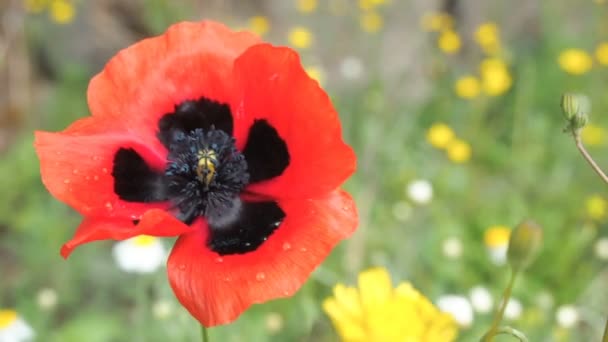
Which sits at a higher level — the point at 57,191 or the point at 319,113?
the point at 319,113

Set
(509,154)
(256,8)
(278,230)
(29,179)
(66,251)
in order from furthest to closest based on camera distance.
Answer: (256,8) < (509,154) < (29,179) < (278,230) < (66,251)

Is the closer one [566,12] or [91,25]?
[91,25]

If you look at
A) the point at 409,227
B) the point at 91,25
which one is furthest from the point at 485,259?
the point at 91,25

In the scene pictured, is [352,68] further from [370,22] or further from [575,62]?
[575,62]

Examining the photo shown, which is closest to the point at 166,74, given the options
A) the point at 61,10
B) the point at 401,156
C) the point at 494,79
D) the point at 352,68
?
the point at 401,156

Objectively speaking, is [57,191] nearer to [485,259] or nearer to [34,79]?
[485,259]

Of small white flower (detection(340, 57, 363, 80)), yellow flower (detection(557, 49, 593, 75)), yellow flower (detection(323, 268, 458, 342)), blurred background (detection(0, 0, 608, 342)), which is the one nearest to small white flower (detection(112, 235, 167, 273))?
blurred background (detection(0, 0, 608, 342))

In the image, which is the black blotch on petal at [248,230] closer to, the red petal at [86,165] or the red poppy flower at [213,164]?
the red poppy flower at [213,164]

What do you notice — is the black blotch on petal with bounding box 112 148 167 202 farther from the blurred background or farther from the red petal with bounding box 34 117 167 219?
the blurred background
